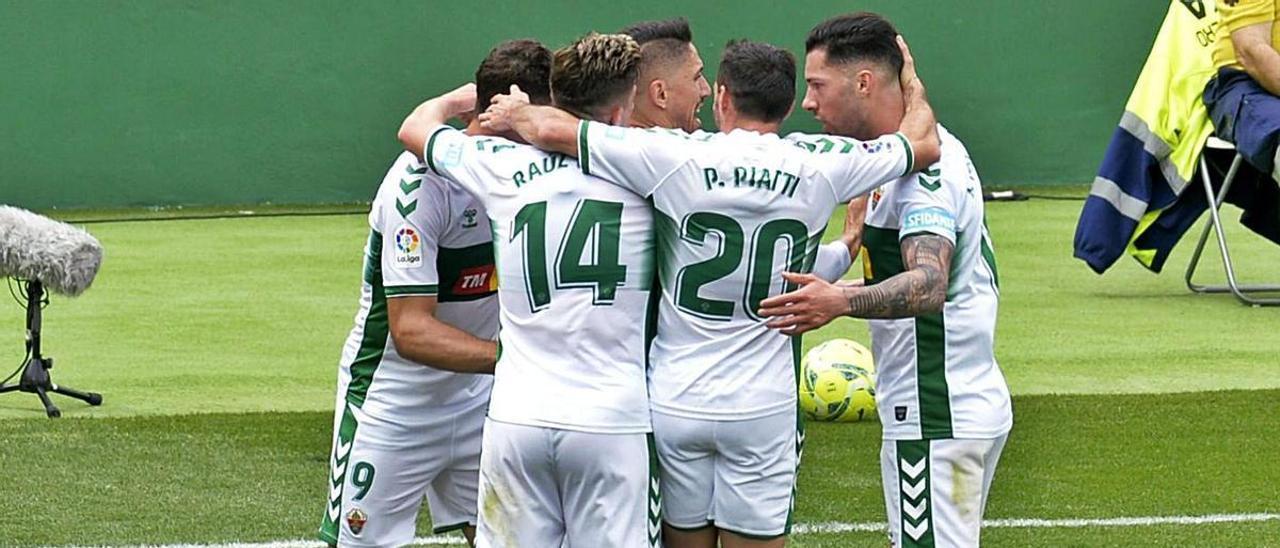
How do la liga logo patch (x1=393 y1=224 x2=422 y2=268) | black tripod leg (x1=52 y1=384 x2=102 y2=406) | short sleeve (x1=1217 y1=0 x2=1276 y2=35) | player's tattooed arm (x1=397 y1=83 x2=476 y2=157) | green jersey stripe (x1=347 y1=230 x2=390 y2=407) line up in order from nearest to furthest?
player's tattooed arm (x1=397 y1=83 x2=476 y2=157) < la liga logo patch (x1=393 y1=224 x2=422 y2=268) < green jersey stripe (x1=347 y1=230 x2=390 y2=407) < black tripod leg (x1=52 y1=384 x2=102 y2=406) < short sleeve (x1=1217 y1=0 x2=1276 y2=35)

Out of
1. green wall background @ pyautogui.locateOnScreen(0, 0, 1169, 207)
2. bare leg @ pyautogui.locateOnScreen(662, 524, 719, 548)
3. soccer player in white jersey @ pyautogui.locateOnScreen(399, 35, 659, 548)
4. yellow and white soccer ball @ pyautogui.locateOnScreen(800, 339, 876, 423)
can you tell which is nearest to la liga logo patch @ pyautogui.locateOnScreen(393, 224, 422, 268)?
soccer player in white jersey @ pyautogui.locateOnScreen(399, 35, 659, 548)

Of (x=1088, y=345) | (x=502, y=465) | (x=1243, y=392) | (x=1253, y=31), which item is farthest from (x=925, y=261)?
(x=1253, y=31)

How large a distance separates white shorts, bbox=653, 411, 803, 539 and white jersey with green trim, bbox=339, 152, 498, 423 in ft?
2.82

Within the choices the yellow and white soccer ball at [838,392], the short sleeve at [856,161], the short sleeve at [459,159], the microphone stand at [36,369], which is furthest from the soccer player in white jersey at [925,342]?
the microphone stand at [36,369]

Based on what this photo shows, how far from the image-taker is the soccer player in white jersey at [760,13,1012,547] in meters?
4.71

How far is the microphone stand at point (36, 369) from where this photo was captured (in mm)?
8164

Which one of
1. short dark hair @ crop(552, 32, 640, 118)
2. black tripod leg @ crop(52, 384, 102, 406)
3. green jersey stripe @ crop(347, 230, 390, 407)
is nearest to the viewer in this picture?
short dark hair @ crop(552, 32, 640, 118)

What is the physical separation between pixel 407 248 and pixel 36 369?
159 inches

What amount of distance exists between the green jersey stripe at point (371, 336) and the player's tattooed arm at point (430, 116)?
0.42 m

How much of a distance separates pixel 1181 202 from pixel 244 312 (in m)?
5.69

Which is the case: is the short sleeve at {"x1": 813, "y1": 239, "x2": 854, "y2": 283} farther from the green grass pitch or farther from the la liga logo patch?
the green grass pitch

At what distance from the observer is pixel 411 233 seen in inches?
194

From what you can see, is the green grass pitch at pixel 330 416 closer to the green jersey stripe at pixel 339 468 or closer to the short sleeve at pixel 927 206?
the green jersey stripe at pixel 339 468

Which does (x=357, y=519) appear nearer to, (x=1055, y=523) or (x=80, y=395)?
(x=1055, y=523)
